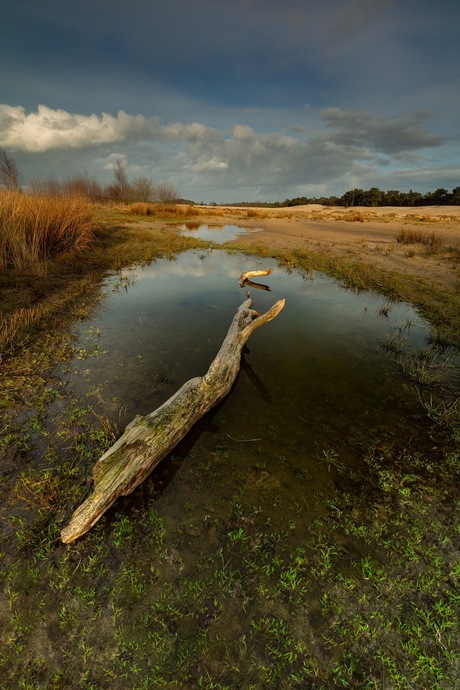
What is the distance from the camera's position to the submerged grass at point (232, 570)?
204cm

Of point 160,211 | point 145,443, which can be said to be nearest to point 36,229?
point 145,443

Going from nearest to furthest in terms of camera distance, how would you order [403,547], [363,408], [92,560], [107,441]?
[92,560], [403,547], [107,441], [363,408]

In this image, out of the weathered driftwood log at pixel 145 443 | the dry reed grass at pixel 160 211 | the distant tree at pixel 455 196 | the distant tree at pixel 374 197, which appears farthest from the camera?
the distant tree at pixel 374 197

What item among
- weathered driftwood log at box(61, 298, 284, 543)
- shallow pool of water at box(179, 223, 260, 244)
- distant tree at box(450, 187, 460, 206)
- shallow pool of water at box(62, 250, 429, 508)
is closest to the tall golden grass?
shallow pool of water at box(62, 250, 429, 508)

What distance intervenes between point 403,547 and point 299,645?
1.33m

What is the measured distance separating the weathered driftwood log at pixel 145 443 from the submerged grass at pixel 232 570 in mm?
205

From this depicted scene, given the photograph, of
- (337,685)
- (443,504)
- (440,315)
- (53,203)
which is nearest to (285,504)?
(337,685)

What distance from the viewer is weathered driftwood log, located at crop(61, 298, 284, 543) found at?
2.75m

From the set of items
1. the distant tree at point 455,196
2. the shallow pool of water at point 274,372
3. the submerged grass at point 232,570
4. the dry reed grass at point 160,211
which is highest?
the distant tree at point 455,196

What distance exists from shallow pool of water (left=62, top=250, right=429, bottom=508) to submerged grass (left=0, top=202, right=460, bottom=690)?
0.17 metres

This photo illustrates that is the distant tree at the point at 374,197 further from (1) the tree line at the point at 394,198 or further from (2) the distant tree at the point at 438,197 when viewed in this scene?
(2) the distant tree at the point at 438,197

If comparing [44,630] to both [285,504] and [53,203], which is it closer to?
[285,504]

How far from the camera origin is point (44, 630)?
215 centimetres

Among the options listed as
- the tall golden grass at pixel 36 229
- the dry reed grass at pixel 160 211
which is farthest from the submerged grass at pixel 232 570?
the dry reed grass at pixel 160 211
